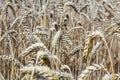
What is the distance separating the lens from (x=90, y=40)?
4.69 feet

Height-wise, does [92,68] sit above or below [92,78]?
above

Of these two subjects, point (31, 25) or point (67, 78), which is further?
point (31, 25)

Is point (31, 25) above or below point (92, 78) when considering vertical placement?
above

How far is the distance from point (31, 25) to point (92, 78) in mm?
1067

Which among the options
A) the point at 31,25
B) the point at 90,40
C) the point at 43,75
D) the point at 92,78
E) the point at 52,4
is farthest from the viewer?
the point at 52,4

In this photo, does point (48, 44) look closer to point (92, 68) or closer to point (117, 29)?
point (117, 29)

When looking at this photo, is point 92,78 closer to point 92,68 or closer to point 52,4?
point 92,68

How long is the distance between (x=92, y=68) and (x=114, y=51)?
1645 mm

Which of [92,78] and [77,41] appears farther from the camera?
[77,41]

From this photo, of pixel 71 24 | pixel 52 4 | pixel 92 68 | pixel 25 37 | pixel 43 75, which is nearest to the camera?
pixel 43 75

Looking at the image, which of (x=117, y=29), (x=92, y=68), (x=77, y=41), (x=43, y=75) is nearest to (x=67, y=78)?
(x=92, y=68)

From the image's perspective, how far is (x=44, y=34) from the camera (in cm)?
231

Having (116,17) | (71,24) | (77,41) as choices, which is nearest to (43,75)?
(77,41)

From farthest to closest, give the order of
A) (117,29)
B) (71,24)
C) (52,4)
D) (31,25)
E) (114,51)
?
(52,4)
(71,24)
(31,25)
(114,51)
(117,29)
